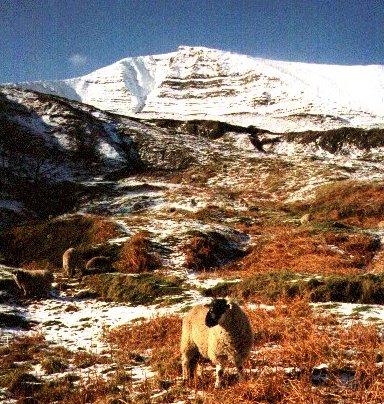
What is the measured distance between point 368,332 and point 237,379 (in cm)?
353

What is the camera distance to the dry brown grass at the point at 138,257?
20938 mm

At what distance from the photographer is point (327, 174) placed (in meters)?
47.3

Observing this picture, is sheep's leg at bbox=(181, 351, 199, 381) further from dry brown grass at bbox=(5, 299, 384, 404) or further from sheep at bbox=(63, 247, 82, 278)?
sheep at bbox=(63, 247, 82, 278)

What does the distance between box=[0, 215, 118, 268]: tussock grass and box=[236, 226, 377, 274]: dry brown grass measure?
9780 millimetres

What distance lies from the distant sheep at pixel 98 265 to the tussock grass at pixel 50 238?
2.16 metres

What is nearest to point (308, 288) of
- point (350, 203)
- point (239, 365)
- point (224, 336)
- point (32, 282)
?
point (239, 365)

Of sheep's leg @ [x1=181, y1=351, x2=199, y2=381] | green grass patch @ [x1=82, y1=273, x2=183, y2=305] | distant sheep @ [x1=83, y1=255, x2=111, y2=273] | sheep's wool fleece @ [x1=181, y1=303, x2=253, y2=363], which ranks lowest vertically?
green grass patch @ [x1=82, y1=273, x2=183, y2=305]

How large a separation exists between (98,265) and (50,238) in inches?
255

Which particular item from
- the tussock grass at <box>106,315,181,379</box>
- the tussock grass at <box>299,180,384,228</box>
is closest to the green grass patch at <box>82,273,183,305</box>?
the tussock grass at <box>106,315,181,379</box>

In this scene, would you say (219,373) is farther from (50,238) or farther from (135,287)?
(50,238)

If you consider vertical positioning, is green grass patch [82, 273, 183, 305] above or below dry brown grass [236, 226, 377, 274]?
below

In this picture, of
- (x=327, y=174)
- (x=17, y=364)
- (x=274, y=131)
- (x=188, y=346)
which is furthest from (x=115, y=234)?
(x=274, y=131)

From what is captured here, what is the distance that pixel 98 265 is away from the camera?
21594 millimetres

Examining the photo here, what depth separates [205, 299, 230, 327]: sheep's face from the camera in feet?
21.8
